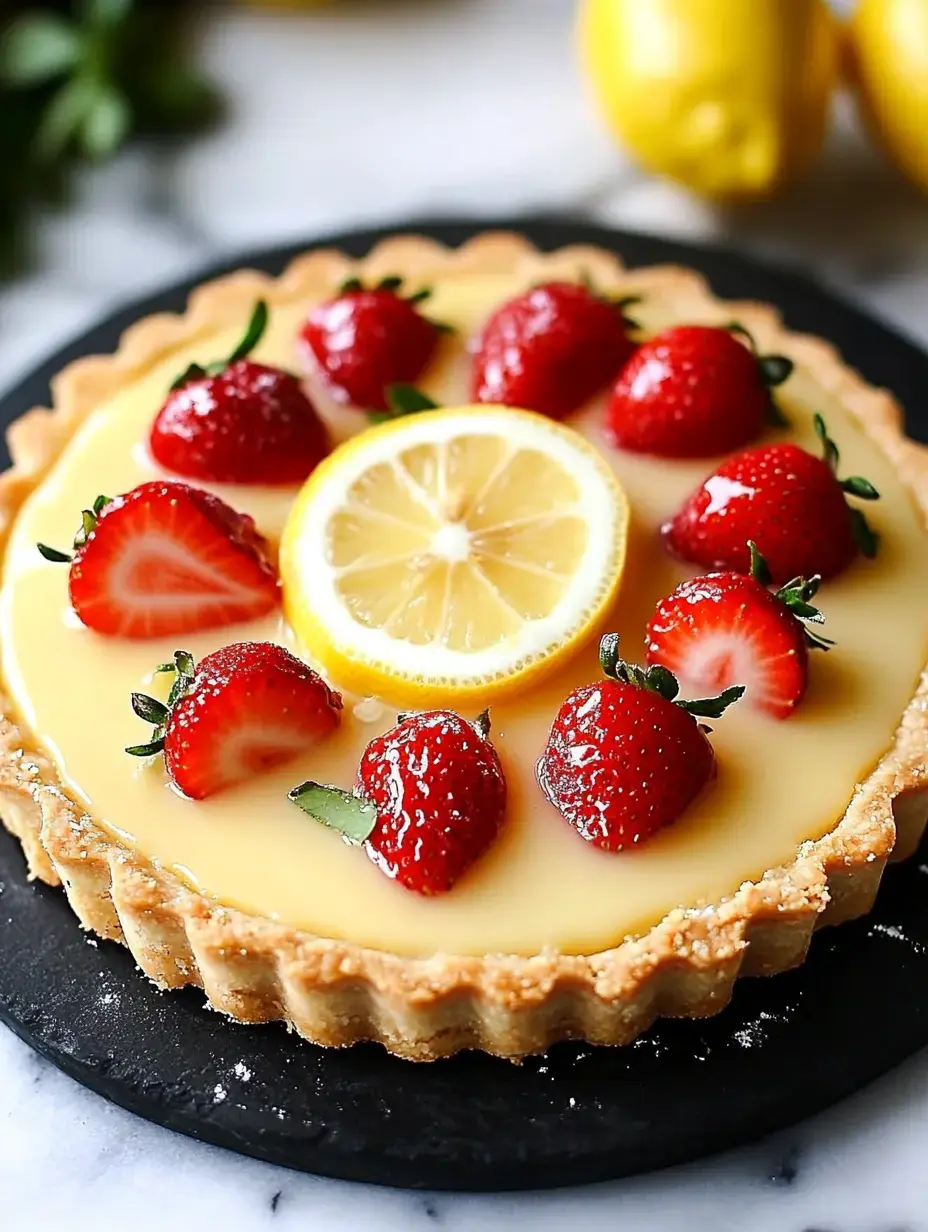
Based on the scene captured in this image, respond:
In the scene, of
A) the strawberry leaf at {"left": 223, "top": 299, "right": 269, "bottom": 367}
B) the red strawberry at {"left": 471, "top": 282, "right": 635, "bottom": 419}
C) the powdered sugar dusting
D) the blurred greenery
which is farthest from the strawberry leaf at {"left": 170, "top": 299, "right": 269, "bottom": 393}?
the powdered sugar dusting

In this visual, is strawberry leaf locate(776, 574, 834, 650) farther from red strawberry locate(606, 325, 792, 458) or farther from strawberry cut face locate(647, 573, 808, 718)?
red strawberry locate(606, 325, 792, 458)

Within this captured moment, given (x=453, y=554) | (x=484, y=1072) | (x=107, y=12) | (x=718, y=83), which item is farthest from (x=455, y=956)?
(x=107, y=12)

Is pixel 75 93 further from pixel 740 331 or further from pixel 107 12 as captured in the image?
pixel 740 331

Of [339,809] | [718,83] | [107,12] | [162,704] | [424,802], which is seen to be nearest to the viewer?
[424,802]

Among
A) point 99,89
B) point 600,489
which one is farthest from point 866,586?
point 99,89

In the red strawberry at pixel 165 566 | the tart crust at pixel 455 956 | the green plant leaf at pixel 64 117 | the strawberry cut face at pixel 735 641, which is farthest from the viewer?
the green plant leaf at pixel 64 117

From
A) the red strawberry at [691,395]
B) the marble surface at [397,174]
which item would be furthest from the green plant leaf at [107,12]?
the red strawberry at [691,395]

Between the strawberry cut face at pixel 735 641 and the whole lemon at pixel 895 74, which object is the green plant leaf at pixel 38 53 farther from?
the strawberry cut face at pixel 735 641
